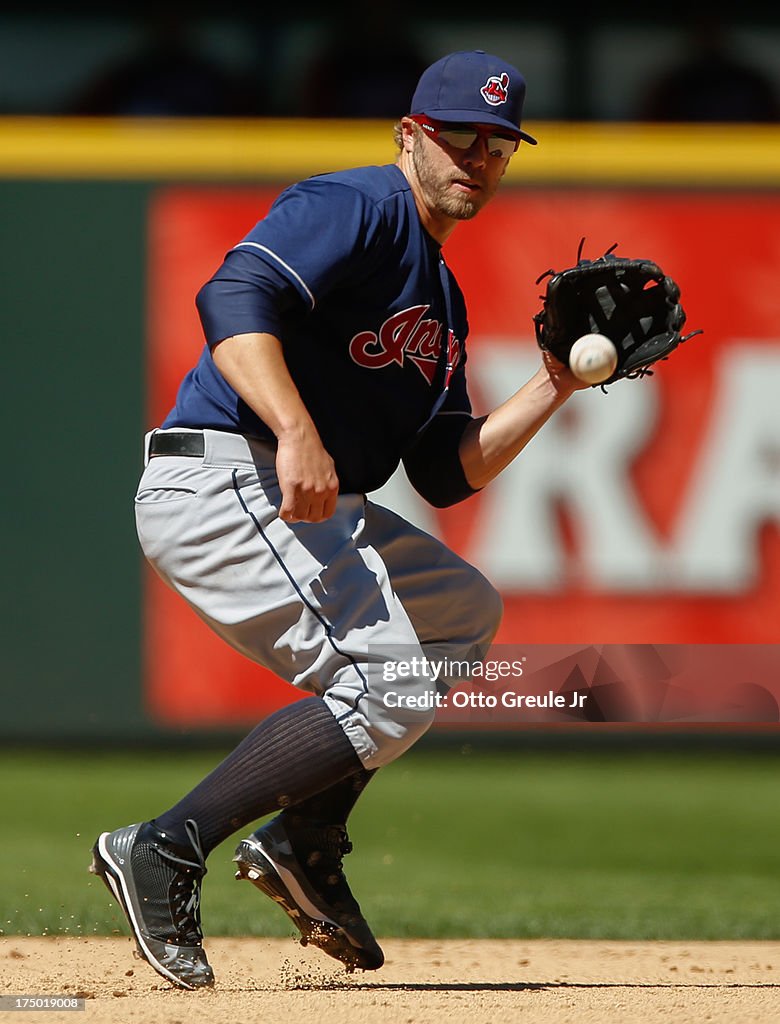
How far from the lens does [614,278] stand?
3012mm

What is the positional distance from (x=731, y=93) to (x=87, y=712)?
13.1 feet

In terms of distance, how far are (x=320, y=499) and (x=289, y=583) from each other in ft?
0.75

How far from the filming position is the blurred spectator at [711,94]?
7.74 meters

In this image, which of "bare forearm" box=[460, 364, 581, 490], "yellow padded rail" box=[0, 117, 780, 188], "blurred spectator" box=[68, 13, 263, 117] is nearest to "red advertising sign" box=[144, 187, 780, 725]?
"yellow padded rail" box=[0, 117, 780, 188]

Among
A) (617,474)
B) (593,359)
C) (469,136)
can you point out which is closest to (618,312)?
(593,359)

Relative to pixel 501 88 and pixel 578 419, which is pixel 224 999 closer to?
pixel 501 88

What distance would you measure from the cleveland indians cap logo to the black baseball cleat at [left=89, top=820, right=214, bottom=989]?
4.35 ft

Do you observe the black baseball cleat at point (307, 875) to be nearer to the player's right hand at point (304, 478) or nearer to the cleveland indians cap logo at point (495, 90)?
the player's right hand at point (304, 478)

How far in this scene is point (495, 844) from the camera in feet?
17.3

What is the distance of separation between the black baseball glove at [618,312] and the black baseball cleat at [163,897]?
107cm

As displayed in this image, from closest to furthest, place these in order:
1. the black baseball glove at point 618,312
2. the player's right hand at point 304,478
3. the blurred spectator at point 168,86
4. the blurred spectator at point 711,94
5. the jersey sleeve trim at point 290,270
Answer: the player's right hand at point 304,478 → the jersey sleeve trim at point 290,270 → the black baseball glove at point 618,312 → the blurred spectator at point 168,86 → the blurred spectator at point 711,94

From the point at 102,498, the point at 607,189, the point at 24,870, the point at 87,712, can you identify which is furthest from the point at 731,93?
the point at 24,870

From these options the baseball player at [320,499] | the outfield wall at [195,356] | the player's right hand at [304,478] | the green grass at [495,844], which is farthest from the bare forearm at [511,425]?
the outfield wall at [195,356]

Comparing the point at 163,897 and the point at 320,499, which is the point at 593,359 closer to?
the point at 320,499
